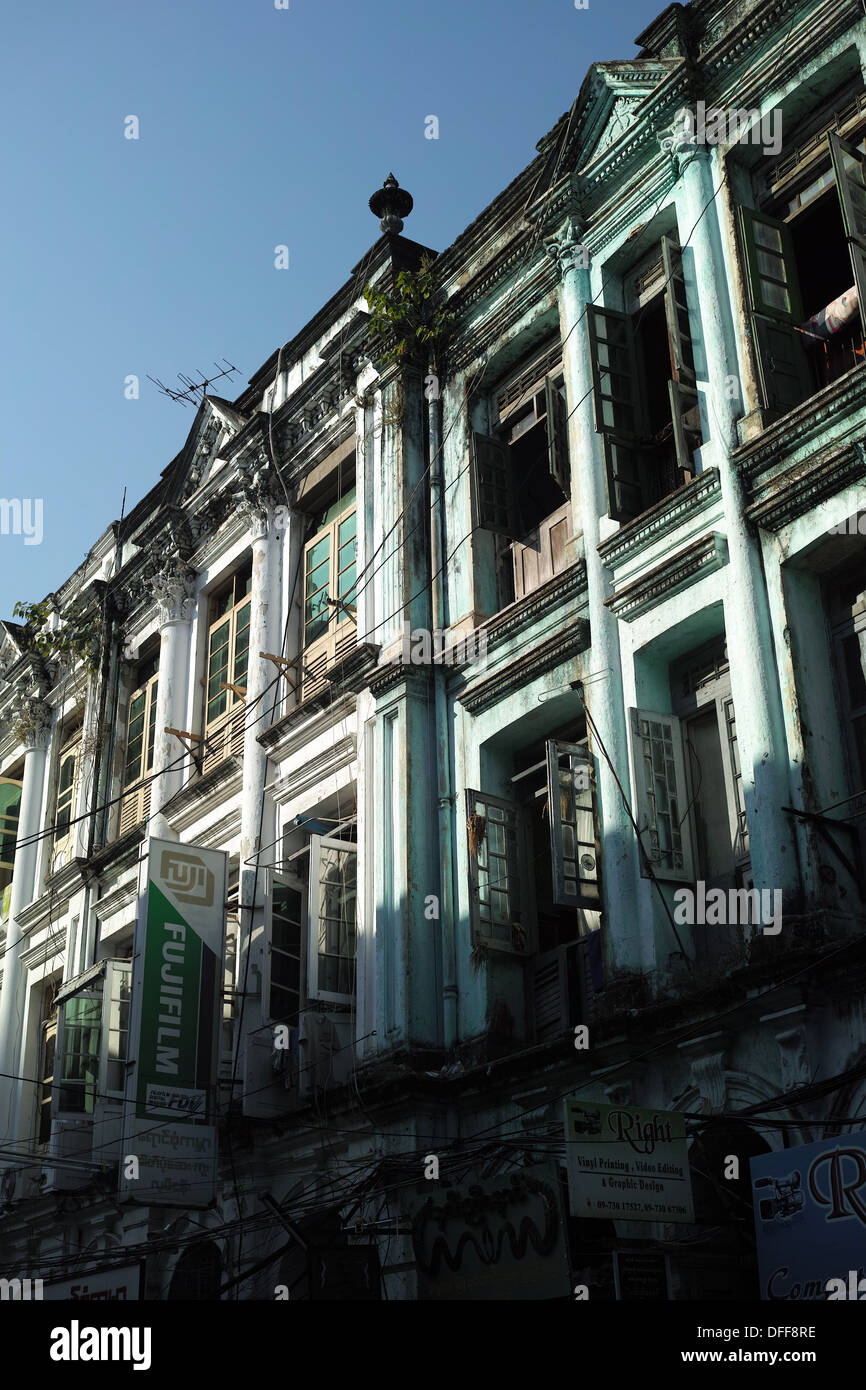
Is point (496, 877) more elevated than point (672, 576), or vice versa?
point (672, 576)

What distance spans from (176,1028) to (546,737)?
4261 millimetres

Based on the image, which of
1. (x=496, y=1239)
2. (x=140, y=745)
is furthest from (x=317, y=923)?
(x=140, y=745)

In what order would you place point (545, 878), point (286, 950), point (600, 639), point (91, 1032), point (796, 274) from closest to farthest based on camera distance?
point (796, 274) < point (600, 639) < point (545, 878) < point (286, 950) < point (91, 1032)

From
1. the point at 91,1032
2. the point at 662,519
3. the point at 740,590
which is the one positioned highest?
the point at 662,519

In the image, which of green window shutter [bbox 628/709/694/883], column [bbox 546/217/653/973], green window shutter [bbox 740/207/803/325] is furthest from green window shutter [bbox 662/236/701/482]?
green window shutter [bbox 628/709/694/883]

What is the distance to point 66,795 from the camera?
2202 centimetres

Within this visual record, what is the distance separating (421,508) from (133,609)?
706 centimetres

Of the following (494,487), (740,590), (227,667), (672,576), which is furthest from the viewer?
(227,667)

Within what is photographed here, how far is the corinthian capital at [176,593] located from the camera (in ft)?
63.3

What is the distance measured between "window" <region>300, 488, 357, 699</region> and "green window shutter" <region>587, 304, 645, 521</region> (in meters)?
3.96

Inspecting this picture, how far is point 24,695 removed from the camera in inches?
922

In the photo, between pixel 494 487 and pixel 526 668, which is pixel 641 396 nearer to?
pixel 494 487

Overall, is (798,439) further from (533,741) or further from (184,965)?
(184,965)
